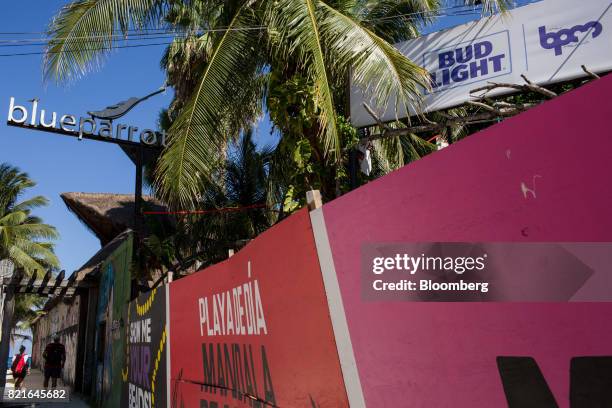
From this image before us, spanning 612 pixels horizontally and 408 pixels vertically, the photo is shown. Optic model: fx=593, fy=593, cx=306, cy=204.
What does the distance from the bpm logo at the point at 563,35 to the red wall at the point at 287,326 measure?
4357 mm

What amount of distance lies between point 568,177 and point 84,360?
60.0 feet

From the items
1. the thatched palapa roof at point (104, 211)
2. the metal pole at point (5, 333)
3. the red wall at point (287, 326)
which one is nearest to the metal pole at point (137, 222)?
the metal pole at point (5, 333)

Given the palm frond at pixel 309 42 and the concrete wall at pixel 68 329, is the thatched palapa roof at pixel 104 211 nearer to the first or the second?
the concrete wall at pixel 68 329

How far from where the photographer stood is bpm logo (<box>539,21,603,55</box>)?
20.9 ft

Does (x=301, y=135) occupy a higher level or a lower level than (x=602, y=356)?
higher

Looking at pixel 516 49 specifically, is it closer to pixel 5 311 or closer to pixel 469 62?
pixel 469 62

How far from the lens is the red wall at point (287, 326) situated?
135 inches

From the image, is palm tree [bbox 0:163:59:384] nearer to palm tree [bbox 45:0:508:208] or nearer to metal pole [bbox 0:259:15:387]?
metal pole [bbox 0:259:15:387]

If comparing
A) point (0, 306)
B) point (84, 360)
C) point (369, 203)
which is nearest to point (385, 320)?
point (369, 203)

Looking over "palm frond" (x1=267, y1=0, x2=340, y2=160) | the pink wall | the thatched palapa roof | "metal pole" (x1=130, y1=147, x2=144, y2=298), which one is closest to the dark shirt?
the thatched palapa roof

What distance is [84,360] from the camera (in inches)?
710

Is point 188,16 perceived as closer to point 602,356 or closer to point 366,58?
point 366,58

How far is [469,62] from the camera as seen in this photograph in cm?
736

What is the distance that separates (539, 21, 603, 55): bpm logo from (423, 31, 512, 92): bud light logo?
1.41 ft
